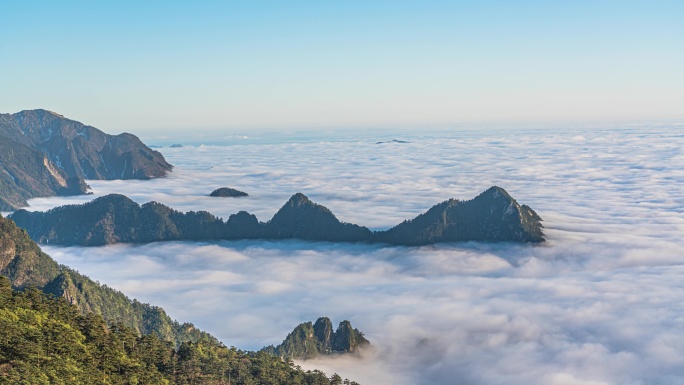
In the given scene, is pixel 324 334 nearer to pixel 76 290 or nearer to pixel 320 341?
pixel 320 341

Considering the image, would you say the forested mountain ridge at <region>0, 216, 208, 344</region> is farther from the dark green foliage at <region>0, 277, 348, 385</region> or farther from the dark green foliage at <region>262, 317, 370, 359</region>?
the dark green foliage at <region>0, 277, 348, 385</region>

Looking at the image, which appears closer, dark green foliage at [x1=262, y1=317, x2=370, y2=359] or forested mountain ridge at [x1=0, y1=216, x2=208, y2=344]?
dark green foliage at [x1=262, y1=317, x2=370, y2=359]

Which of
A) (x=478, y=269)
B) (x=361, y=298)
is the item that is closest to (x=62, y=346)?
(x=361, y=298)

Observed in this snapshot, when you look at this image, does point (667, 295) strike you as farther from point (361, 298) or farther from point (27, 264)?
point (27, 264)

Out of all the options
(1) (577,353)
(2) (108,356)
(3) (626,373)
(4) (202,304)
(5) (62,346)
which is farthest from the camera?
(4) (202,304)

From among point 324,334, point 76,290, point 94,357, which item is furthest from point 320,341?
point 94,357

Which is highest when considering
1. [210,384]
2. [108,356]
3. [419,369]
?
[108,356]

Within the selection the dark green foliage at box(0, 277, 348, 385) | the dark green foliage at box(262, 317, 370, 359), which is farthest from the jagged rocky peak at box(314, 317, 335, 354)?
the dark green foliage at box(0, 277, 348, 385)
